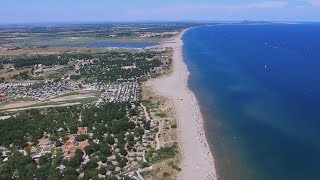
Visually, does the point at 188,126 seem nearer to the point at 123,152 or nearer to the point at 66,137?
the point at 123,152

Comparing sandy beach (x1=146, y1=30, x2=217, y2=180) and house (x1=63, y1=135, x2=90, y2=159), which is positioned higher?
house (x1=63, y1=135, x2=90, y2=159)

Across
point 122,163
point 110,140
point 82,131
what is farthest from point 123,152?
point 82,131

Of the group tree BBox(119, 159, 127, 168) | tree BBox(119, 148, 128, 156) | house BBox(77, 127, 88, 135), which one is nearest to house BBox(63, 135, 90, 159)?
house BBox(77, 127, 88, 135)

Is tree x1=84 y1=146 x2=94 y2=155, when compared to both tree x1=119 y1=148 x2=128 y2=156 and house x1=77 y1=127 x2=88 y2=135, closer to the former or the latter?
tree x1=119 y1=148 x2=128 y2=156

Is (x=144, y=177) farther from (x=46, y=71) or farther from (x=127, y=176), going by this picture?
(x=46, y=71)

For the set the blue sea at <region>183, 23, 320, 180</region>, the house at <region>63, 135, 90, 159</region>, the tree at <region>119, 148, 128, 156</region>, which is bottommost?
the blue sea at <region>183, 23, 320, 180</region>

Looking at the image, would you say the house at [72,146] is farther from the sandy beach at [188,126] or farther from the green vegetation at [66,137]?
the sandy beach at [188,126]

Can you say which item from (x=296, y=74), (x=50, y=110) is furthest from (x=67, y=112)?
(x=296, y=74)
